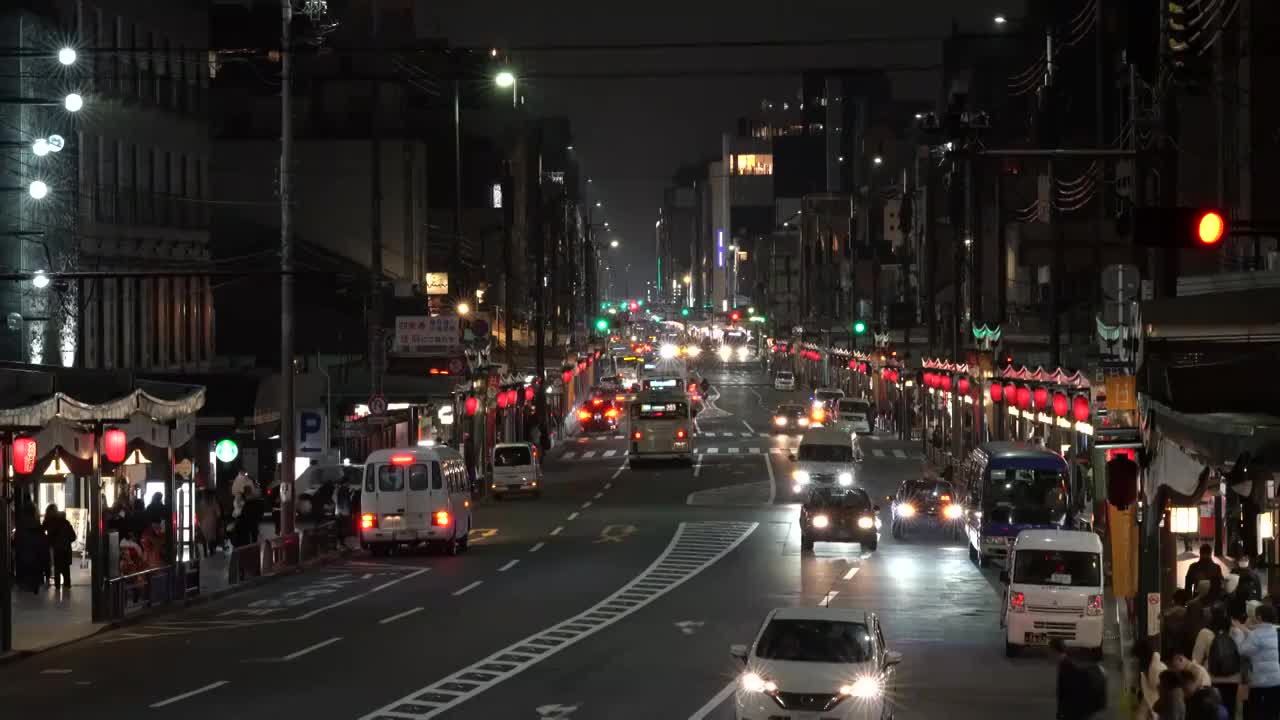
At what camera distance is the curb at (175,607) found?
27.5 metres

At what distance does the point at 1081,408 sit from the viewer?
4509cm

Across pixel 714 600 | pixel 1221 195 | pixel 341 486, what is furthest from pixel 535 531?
pixel 1221 195

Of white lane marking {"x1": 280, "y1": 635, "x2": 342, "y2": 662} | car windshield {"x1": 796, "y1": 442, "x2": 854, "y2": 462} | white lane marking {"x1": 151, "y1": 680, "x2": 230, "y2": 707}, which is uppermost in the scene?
car windshield {"x1": 796, "y1": 442, "x2": 854, "y2": 462}

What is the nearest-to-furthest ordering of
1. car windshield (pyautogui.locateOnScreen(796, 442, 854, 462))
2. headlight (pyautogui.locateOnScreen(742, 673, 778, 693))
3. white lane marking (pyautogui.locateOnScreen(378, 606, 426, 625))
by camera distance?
headlight (pyautogui.locateOnScreen(742, 673, 778, 693)) < white lane marking (pyautogui.locateOnScreen(378, 606, 426, 625)) < car windshield (pyautogui.locateOnScreen(796, 442, 854, 462))

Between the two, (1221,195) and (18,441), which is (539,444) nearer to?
(1221,195)

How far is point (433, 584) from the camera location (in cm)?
3784

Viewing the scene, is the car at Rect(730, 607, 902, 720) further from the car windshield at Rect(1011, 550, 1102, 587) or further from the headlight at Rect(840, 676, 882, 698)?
the car windshield at Rect(1011, 550, 1102, 587)

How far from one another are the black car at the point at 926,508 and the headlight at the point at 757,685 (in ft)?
99.1

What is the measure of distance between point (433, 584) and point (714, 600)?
6.81 m

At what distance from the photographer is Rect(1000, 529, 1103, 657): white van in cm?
2680

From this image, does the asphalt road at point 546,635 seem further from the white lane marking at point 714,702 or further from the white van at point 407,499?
the white van at point 407,499

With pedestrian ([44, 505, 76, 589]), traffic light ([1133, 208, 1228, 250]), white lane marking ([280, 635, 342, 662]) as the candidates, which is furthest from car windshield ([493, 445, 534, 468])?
traffic light ([1133, 208, 1228, 250])

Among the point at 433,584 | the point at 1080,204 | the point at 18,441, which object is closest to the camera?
the point at 18,441

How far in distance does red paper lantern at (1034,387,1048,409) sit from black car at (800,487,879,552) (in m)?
9.39
